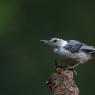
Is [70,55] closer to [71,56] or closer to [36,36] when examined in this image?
[71,56]

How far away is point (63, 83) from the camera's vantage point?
6.01 metres

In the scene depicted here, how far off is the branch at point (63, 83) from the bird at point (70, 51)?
87cm

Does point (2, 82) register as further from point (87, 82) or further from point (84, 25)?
point (84, 25)

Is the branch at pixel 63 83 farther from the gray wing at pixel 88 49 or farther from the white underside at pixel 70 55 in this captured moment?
the gray wing at pixel 88 49

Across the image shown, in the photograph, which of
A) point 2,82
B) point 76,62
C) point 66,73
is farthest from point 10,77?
point 66,73

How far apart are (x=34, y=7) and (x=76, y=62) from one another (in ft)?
22.6

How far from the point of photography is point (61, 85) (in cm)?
599

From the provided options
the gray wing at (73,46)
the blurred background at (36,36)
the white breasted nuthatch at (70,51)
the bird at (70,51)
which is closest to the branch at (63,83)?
the bird at (70,51)

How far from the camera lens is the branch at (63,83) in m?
5.88

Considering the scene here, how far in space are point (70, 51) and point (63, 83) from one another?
1.78 m

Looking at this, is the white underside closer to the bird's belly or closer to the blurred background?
the bird's belly

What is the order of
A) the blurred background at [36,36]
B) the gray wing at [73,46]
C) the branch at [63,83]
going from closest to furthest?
the branch at [63,83]
the gray wing at [73,46]
the blurred background at [36,36]

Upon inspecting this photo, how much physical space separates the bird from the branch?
34.4 inches

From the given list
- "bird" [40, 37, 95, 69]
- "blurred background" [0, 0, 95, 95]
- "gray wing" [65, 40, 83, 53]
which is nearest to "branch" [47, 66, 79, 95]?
"bird" [40, 37, 95, 69]
